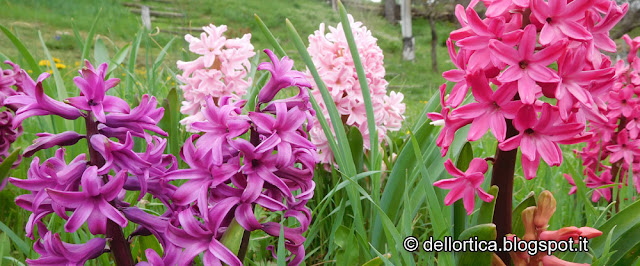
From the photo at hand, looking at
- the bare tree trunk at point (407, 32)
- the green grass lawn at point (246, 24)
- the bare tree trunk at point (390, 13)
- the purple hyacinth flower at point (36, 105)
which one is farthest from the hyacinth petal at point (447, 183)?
the bare tree trunk at point (390, 13)

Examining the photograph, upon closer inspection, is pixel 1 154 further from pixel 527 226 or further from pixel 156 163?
pixel 527 226

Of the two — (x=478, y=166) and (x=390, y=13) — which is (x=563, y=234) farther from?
(x=390, y=13)

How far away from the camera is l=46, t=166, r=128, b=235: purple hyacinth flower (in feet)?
1.97

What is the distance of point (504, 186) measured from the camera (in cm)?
82

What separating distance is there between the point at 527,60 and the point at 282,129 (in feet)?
1.21

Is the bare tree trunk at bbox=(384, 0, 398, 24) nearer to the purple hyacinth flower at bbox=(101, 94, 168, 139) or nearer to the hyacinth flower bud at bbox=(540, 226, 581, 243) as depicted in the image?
the hyacinth flower bud at bbox=(540, 226, 581, 243)

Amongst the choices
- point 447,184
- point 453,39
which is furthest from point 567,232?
point 453,39

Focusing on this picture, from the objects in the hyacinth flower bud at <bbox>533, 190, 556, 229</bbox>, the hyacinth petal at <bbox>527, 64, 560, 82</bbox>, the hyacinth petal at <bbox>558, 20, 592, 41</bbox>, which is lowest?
the hyacinth flower bud at <bbox>533, 190, 556, 229</bbox>

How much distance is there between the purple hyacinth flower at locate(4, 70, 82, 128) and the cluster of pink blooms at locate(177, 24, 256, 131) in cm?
93

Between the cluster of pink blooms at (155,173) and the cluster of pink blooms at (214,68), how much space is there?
0.93 meters

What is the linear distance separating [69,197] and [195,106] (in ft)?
3.71

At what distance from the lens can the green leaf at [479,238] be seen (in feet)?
2.50

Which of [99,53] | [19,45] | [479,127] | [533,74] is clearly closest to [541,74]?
[533,74]

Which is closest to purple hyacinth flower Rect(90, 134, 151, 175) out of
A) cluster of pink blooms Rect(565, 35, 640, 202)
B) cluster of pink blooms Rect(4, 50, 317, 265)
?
cluster of pink blooms Rect(4, 50, 317, 265)
